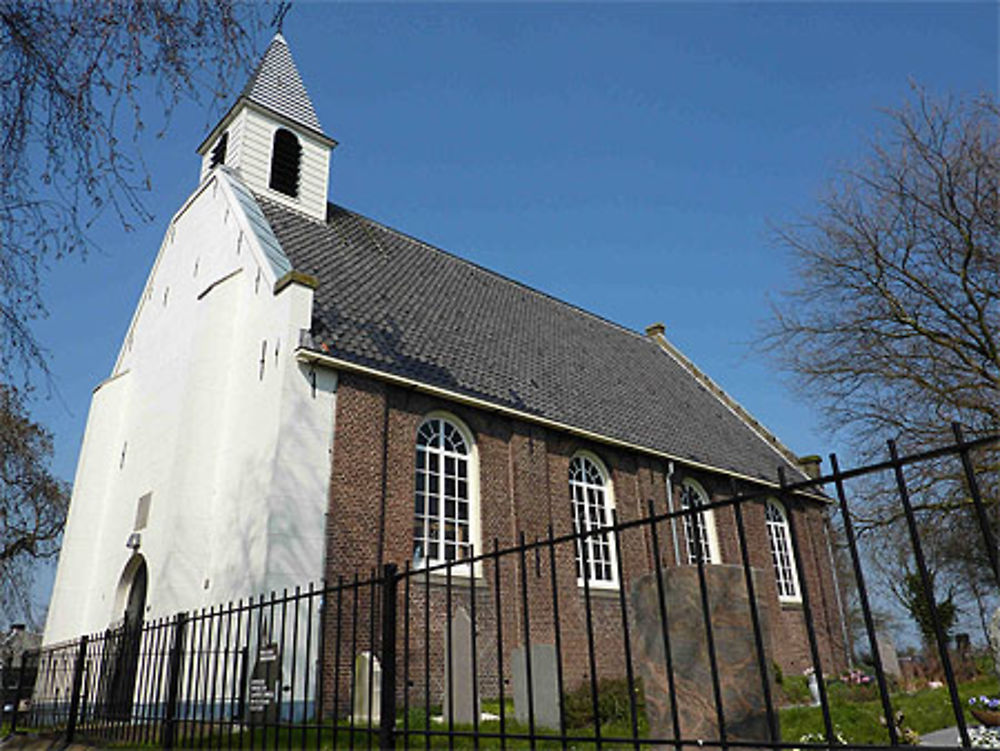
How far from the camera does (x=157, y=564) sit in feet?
38.2

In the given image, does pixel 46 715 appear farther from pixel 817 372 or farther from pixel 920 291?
pixel 920 291

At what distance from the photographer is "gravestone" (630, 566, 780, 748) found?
5297mm

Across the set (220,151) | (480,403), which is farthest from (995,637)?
(220,151)

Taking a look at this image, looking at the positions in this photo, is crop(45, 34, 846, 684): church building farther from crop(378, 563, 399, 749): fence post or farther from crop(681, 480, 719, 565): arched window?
crop(378, 563, 399, 749): fence post

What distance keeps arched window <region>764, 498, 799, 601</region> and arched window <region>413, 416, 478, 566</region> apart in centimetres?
1053

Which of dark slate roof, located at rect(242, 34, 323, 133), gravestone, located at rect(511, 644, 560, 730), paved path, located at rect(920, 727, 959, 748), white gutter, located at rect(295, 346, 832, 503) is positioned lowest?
paved path, located at rect(920, 727, 959, 748)

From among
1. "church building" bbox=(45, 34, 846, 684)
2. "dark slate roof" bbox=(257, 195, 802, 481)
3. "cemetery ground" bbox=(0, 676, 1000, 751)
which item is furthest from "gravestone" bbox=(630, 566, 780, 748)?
"dark slate roof" bbox=(257, 195, 802, 481)

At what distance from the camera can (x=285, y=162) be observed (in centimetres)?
1770

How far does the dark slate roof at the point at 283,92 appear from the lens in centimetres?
1789

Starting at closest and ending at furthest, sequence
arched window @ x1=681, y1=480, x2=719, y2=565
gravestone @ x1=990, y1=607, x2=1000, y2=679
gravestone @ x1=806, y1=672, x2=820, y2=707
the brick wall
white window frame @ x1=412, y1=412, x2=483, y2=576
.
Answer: gravestone @ x1=990, y1=607, x2=1000, y2=679
the brick wall
white window frame @ x1=412, y1=412, x2=483, y2=576
gravestone @ x1=806, y1=672, x2=820, y2=707
arched window @ x1=681, y1=480, x2=719, y2=565

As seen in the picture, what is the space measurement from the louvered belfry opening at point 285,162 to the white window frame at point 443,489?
315 inches

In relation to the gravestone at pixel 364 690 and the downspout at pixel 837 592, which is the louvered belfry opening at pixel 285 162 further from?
the downspout at pixel 837 592

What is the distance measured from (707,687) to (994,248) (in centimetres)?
1149

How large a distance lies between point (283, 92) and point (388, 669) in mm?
17506
